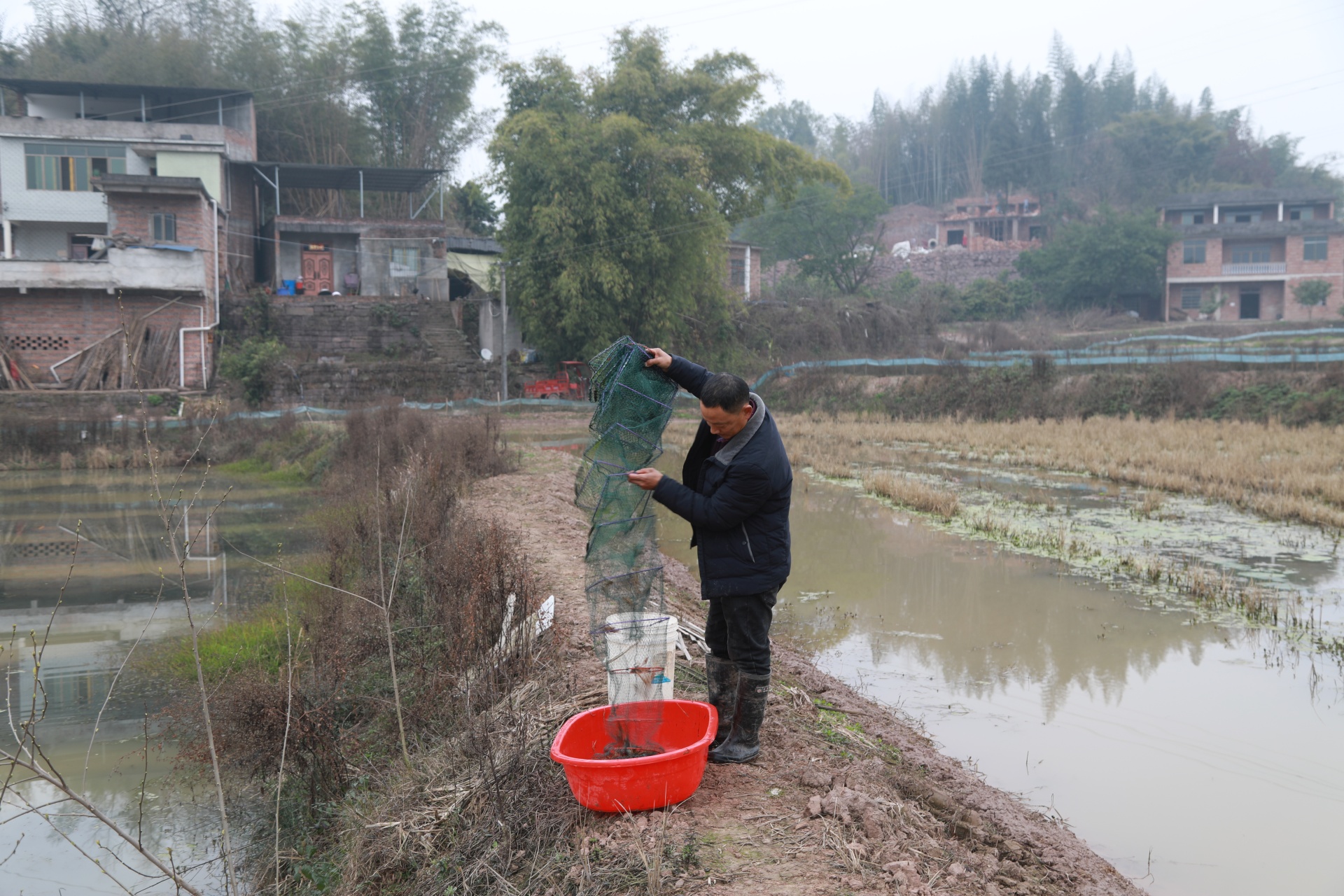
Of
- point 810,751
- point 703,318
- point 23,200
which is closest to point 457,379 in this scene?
point 703,318

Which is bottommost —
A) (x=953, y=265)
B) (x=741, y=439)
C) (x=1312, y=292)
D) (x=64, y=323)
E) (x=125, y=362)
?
(x=741, y=439)

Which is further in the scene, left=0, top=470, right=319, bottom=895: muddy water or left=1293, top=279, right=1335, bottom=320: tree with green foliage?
left=1293, top=279, right=1335, bottom=320: tree with green foliage

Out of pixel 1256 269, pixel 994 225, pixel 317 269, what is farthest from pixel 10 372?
A: pixel 994 225

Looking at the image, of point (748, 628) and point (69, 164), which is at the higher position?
point (69, 164)

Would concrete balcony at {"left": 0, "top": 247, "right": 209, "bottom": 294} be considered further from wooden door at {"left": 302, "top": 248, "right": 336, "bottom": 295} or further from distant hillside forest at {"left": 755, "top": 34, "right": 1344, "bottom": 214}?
distant hillside forest at {"left": 755, "top": 34, "right": 1344, "bottom": 214}

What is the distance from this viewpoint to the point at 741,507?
3.82m

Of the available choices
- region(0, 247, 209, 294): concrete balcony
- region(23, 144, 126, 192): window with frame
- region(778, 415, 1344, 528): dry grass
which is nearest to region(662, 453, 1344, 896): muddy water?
region(778, 415, 1344, 528): dry grass

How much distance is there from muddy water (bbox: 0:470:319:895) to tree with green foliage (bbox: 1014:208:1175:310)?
133 feet

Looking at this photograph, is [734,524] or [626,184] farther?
[626,184]

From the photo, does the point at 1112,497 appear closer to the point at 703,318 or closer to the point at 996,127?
the point at 703,318

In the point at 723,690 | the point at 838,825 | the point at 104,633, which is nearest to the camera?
the point at 838,825

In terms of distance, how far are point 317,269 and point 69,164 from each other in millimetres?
8642

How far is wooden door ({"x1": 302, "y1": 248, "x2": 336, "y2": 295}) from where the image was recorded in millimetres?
35281

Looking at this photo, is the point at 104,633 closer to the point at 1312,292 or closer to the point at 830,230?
the point at 830,230
